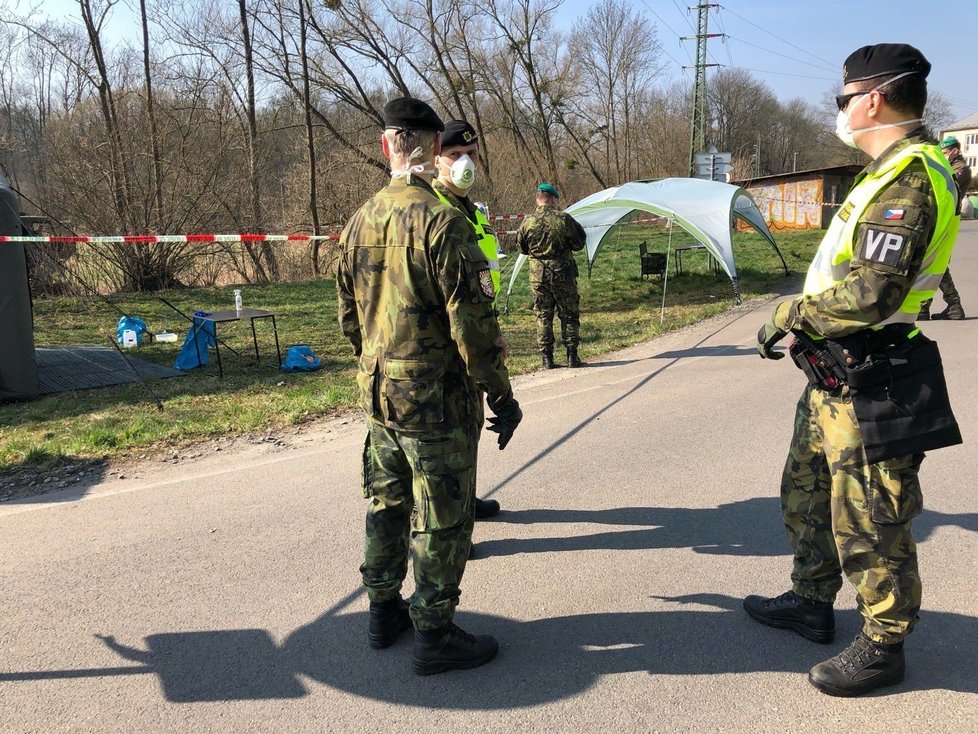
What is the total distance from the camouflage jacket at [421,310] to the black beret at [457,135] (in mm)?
1452

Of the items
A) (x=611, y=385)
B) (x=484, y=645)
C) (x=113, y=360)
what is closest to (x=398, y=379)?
(x=484, y=645)

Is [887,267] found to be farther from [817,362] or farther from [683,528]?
[683,528]

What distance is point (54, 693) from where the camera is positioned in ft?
8.84

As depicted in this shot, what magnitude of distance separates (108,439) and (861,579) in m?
5.44

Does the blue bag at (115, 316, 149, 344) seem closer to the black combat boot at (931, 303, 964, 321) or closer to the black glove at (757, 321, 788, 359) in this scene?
the black glove at (757, 321, 788, 359)

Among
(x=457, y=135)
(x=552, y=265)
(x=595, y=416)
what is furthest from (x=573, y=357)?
(x=457, y=135)

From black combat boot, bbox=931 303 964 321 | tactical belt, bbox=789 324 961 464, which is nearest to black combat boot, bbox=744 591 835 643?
tactical belt, bbox=789 324 961 464

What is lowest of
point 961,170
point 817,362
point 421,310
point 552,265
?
point 817,362

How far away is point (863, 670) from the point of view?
2529mm

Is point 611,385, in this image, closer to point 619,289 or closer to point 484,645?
point 484,645

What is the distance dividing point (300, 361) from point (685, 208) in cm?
750

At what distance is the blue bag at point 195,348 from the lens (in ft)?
27.9

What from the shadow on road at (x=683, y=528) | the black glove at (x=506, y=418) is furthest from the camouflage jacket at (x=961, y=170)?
the black glove at (x=506, y=418)

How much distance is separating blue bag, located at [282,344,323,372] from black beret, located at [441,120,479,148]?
4.85m
